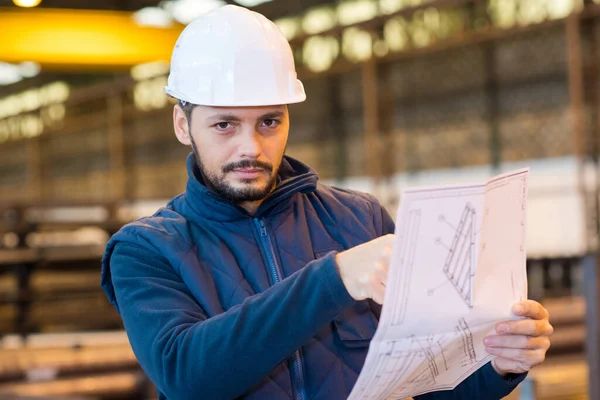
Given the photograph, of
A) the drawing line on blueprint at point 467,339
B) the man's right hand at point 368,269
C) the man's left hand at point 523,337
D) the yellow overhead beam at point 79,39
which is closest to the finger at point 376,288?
the man's right hand at point 368,269

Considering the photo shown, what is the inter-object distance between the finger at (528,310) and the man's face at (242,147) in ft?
1.51

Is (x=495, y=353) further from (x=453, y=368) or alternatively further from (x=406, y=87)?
(x=406, y=87)

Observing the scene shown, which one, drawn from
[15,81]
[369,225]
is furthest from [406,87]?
[15,81]

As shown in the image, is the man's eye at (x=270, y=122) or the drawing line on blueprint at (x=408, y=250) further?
the man's eye at (x=270, y=122)

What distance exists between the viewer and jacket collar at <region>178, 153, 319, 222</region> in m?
1.52

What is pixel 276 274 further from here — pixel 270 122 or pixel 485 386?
pixel 485 386

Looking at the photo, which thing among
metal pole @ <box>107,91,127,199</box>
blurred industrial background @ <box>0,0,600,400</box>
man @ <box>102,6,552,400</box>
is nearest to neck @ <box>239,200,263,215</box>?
man @ <box>102,6,552,400</box>

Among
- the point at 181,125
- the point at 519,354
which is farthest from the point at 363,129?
the point at 519,354

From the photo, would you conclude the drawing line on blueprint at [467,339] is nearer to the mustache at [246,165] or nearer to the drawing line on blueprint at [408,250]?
the drawing line on blueprint at [408,250]

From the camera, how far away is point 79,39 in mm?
9539

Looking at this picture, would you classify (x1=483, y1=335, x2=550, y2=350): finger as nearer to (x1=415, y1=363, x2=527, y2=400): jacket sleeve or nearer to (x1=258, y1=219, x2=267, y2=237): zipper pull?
(x1=415, y1=363, x2=527, y2=400): jacket sleeve

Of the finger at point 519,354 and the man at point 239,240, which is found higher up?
the man at point 239,240

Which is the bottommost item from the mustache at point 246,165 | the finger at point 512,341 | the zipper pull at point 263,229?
the finger at point 512,341

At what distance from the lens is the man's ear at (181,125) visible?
160 cm
